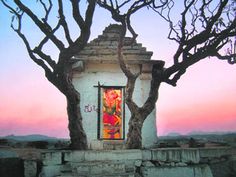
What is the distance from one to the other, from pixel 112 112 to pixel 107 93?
0.85 metres

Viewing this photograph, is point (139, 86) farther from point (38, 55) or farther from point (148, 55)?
point (38, 55)

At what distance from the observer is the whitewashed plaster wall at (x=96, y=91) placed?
13758 millimetres

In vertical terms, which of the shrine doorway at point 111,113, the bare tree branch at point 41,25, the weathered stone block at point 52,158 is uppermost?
the bare tree branch at point 41,25

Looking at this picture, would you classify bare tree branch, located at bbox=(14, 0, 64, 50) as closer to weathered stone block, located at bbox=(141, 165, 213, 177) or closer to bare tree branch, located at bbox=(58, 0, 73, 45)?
bare tree branch, located at bbox=(58, 0, 73, 45)

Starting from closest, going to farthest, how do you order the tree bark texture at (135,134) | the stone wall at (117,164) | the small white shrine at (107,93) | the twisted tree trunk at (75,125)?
the stone wall at (117,164)
the twisted tree trunk at (75,125)
the tree bark texture at (135,134)
the small white shrine at (107,93)

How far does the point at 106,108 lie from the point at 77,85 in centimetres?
160

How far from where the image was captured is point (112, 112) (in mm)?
13938

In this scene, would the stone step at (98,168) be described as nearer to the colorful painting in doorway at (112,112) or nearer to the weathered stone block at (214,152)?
the weathered stone block at (214,152)

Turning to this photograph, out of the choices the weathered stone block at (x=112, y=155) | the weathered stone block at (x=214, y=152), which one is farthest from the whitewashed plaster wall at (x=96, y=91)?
the weathered stone block at (x=112, y=155)

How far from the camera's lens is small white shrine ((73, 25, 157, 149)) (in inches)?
540

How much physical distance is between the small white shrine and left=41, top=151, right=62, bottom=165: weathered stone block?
555cm

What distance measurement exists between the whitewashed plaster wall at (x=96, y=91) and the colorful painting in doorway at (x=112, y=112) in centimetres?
30

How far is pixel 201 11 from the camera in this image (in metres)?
11.6

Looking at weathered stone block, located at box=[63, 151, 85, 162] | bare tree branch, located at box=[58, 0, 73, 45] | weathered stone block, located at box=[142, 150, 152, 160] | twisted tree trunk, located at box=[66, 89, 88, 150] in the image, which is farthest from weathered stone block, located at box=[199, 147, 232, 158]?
bare tree branch, located at box=[58, 0, 73, 45]
